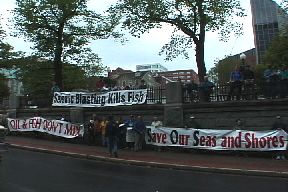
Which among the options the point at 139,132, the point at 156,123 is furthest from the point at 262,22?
the point at 139,132

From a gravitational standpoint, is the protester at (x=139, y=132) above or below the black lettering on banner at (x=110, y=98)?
below

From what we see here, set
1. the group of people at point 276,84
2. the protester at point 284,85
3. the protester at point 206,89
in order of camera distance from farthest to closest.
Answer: the protester at point 206,89 → the group of people at point 276,84 → the protester at point 284,85

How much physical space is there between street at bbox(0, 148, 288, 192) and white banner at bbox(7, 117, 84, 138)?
8.35m

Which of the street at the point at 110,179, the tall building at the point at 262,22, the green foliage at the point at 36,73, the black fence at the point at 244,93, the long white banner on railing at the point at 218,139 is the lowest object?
the street at the point at 110,179

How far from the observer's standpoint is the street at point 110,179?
12.3 m

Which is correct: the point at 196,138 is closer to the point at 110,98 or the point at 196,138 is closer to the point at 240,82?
the point at 240,82

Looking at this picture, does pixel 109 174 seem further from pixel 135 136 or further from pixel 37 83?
pixel 37 83

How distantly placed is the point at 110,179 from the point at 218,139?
A: 305 inches

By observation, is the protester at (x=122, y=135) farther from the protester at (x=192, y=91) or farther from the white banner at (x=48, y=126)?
the protester at (x=192, y=91)

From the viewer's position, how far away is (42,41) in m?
37.6

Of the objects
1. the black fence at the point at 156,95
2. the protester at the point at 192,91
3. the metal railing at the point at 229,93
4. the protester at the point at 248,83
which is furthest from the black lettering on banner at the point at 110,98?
the protester at the point at 248,83

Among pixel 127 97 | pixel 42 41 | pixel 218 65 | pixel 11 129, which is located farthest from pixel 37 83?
pixel 218 65

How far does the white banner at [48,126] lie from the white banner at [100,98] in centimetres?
152

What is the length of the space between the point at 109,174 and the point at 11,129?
1814 cm
